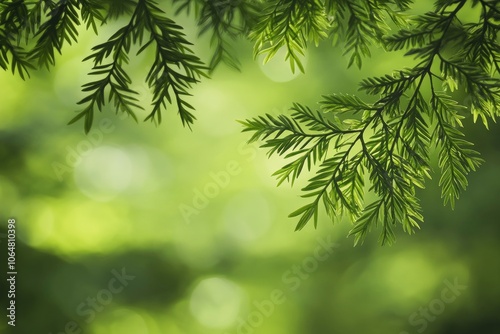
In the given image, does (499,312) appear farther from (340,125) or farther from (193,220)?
(340,125)

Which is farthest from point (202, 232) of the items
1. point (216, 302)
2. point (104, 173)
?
point (104, 173)

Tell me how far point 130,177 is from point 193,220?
616mm

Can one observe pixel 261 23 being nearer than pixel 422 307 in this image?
Yes

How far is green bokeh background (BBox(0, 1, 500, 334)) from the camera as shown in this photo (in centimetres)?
425

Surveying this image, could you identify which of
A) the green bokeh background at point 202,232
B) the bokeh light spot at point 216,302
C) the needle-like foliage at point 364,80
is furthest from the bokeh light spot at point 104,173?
the needle-like foliage at point 364,80

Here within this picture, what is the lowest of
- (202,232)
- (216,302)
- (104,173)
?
(216,302)

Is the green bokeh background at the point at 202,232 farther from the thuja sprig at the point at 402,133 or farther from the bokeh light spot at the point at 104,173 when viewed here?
A: the thuja sprig at the point at 402,133

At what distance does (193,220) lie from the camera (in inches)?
171

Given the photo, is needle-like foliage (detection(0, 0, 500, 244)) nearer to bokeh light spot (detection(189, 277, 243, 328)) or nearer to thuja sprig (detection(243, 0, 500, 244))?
thuja sprig (detection(243, 0, 500, 244))

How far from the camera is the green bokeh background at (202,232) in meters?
4.25

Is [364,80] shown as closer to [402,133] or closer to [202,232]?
[402,133]

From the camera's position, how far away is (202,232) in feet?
14.2

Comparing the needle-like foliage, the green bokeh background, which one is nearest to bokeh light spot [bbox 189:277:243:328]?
the green bokeh background

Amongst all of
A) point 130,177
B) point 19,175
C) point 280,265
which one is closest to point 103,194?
point 130,177
